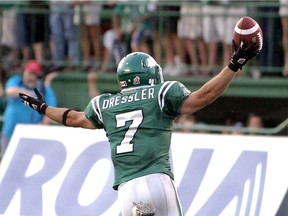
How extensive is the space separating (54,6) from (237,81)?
3073 mm

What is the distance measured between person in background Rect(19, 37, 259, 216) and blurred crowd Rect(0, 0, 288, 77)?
582 centimetres

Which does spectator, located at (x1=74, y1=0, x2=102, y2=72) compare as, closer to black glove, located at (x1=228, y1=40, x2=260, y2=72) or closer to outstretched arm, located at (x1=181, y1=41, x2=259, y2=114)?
outstretched arm, located at (x1=181, y1=41, x2=259, y2=114)

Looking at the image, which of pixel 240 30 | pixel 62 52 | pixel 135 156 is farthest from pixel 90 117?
pixel 62 52

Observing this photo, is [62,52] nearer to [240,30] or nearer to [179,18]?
[179,18]

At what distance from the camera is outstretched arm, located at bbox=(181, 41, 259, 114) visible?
7.90 m

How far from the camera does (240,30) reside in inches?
314

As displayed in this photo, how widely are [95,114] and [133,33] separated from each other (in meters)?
7.08

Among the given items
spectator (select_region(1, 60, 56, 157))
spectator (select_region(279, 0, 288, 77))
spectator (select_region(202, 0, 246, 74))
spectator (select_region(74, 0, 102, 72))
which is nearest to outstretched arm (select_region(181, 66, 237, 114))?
spectator (select_region(1, 60, 56, 157))

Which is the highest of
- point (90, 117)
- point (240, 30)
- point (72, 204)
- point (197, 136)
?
point (240, 30)

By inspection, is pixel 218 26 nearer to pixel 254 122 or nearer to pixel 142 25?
pixel 142 25

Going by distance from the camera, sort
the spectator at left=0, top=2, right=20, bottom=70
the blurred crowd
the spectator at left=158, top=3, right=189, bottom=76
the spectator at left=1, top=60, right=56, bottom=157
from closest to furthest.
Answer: the spectator at left=1, top=60, right=56, bottom=157
the blurred crowd
the spectator at left=158, top=3, right=189, bottom=76
the spectator at left=0, top=2, right=20, bottom=70

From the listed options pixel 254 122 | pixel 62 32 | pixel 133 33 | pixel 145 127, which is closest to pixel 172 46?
pixel 133 33

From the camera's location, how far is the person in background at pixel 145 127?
819cm

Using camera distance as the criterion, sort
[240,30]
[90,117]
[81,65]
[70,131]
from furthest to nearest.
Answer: [81,65] < [70,131] < [90,117] < [240,30]
